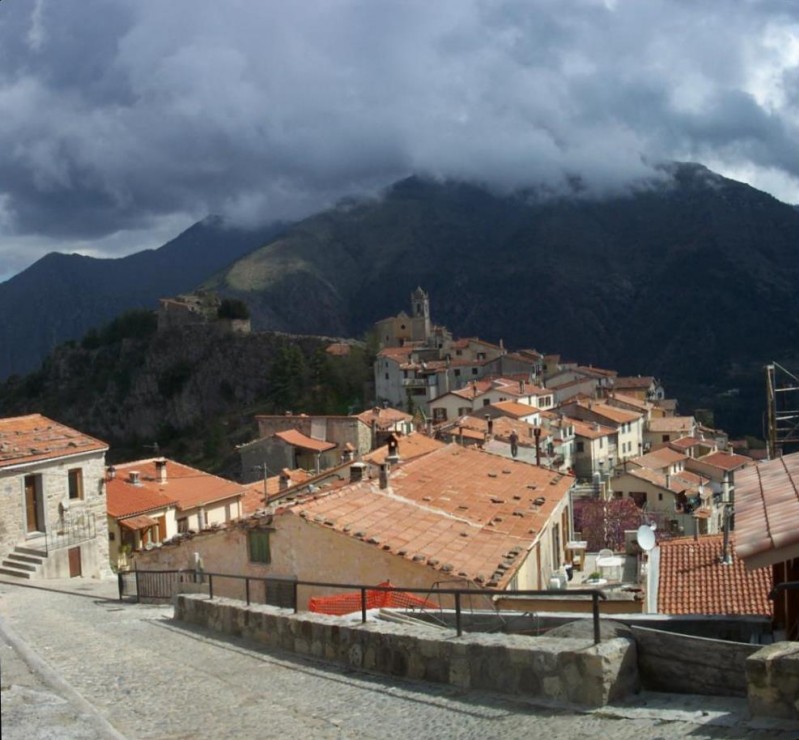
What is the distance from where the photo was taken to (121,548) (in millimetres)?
28719

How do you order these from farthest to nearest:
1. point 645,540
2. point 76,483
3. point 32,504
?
point 76,483 < point 32,504 < point 645,540

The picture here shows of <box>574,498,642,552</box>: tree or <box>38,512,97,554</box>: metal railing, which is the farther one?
<box>574,498,642,552</box>: tree

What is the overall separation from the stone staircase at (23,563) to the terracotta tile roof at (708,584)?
45.2 ft

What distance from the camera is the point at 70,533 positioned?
23047mm

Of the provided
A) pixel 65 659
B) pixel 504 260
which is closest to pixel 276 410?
pixel 65 659

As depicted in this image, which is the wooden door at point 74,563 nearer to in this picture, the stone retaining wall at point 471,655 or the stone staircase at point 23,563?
the stone staircase at point 23,563

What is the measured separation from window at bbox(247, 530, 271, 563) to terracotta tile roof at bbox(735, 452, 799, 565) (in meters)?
8.43

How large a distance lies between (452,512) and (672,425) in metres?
61.0

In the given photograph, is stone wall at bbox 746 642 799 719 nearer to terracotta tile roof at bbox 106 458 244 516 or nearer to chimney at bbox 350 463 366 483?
chimney at bbox 350 463 366 483

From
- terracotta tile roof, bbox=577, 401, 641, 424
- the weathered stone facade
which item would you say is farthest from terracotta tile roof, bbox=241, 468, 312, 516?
terracotta tile roof, bbox=577, 401, 641, 424

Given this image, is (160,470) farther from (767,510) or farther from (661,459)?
(661,459)

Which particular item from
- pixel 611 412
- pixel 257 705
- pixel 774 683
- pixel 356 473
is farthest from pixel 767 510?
pixel 611 412

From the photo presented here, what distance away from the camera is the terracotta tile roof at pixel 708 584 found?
52.6ft

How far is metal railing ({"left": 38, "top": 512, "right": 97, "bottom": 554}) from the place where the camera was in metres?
22.4
